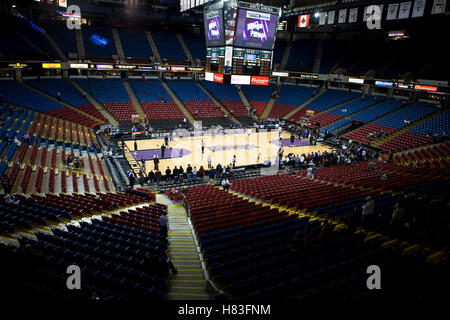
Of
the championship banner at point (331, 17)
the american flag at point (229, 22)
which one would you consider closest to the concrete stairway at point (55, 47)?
the american flag at point (229, 22)

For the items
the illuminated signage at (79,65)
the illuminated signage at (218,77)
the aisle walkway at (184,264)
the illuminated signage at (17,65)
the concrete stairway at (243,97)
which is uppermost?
the illuminated signage at (79,65)

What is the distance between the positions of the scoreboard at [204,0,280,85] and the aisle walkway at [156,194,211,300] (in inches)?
529

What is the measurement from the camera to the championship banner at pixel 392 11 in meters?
20.0

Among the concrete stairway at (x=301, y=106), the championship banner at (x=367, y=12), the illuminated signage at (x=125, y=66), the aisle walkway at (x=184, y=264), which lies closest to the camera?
the aisle walkway at (x=184, y=264)

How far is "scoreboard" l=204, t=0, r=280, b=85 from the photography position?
19.2 m

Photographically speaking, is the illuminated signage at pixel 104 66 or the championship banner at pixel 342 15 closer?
the championship banner at pixel 342 15

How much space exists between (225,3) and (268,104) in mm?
26593

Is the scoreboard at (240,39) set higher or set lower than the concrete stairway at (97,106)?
higher

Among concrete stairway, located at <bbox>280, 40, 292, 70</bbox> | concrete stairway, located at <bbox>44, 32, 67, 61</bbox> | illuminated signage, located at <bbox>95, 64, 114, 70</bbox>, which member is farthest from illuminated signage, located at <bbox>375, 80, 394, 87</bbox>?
concrete stairway, located at <bbox>44, 32, 67, 61</bbox>

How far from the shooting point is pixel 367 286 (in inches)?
215

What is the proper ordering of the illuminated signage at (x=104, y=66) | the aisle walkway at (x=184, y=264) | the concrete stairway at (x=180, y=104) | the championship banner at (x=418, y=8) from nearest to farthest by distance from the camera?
the aisle walkway at (x=184, y=264)
the championship banner at (x=418, y=8)
the illuminated signage at (x=104, y=66)
the concrete stairway at (x=180, y=104)

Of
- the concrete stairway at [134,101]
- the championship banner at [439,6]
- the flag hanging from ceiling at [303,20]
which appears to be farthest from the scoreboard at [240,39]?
the concrete stairway at [134,101]

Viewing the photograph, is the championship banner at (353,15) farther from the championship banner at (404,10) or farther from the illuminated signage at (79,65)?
the illuminated signage at (79,65)

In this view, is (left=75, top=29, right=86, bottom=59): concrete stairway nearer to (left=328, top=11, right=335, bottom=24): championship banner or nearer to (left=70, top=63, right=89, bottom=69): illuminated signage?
(left=70, top=63, right=89, bottom=69): illuminated signage
